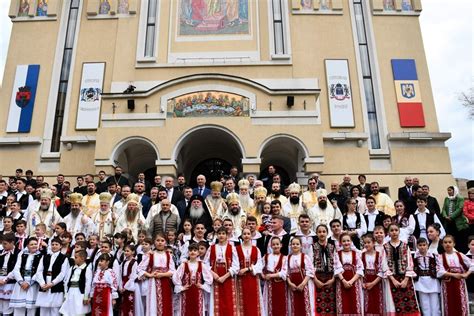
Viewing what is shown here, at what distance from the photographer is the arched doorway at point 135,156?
1462 cm

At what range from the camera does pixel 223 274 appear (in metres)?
6.66

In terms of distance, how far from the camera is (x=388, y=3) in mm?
19156

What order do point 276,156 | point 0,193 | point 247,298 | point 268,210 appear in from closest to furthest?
point 247,298, point 268,210, point 0,193, point 276,156

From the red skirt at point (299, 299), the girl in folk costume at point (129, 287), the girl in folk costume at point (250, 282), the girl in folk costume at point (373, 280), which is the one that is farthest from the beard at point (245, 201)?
the girl in folk costume at point (373, 280)

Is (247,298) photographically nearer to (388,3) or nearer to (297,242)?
(297,242)

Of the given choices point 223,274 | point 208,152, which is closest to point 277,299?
point 223,274

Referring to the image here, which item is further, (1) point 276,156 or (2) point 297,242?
(1) point 276,156

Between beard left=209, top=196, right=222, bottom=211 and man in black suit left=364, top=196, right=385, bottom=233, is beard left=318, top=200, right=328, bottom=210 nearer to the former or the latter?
man in black suit left=364, top=196, right=385, bottom=233

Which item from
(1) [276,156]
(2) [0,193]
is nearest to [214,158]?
(1) [276,156]

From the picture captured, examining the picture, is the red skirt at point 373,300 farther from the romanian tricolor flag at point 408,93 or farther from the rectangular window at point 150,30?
the rectangular window at point 150,30

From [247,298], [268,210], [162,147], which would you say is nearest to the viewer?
[247,298]

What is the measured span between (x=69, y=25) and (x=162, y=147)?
29.7 ft

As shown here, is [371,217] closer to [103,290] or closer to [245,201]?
[245,201]

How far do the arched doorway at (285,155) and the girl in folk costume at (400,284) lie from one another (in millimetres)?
7810
